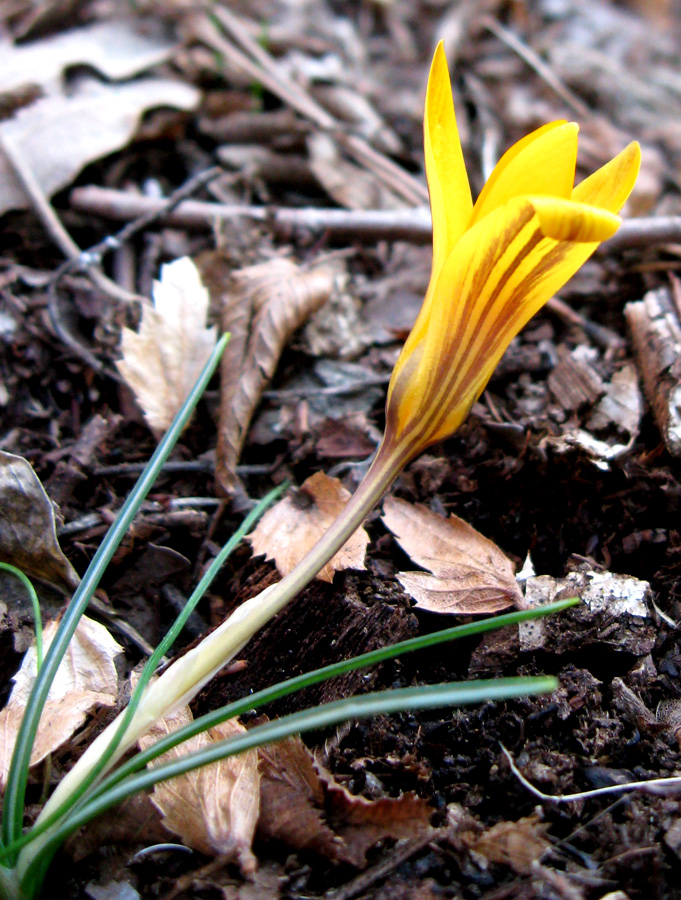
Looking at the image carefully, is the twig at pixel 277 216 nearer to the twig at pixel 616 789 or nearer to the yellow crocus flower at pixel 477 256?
the yellow crocus flower at pixel 477 256

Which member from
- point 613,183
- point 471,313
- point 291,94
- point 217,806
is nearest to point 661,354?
point 613,183

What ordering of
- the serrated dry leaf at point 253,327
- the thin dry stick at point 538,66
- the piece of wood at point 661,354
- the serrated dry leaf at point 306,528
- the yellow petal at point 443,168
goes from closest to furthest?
the yellow petal at point 443,168 → the serrated dry leaf at point 306,528 → the piece of wood at point 661,354 → the serrated dry leaf at point 253,327 → the thin dry stick at point 538,66

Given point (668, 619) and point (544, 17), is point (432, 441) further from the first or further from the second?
point (544, 17)

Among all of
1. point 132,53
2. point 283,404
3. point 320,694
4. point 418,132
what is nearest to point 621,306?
point 283,404

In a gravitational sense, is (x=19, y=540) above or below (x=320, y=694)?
above

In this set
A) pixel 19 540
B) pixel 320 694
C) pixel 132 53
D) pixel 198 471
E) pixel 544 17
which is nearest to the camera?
pixel 320 694

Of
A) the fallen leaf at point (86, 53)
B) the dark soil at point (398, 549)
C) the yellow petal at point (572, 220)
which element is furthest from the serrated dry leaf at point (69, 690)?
the fallen leaf at point (86, 53)

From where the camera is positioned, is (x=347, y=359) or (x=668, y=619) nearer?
(x=668, y=619)
